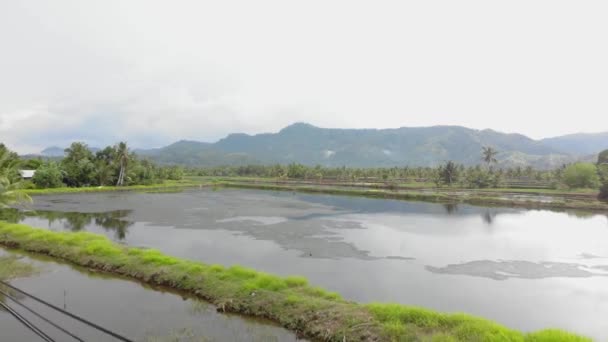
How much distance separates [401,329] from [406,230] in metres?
22.4

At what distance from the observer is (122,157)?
72.4 metres

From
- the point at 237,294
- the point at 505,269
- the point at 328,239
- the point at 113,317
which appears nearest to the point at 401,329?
the point at 237,294

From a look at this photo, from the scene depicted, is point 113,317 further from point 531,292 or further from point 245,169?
point 245,169

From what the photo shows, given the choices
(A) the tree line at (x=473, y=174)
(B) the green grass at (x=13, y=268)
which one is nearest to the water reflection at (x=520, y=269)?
(B) the green grass at (x=13, y=268)

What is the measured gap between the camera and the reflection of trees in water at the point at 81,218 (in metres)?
28.5

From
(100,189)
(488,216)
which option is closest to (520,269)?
(488,216)

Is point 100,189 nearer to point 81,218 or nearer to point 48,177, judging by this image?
point 48,177

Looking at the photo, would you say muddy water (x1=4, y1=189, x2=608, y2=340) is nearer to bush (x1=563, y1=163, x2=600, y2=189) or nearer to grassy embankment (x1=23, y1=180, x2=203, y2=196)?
grassy embankment (x1=23, y1=180, x2=203, y2=196)

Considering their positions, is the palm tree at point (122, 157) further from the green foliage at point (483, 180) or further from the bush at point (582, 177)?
the bush at point (582, 177)

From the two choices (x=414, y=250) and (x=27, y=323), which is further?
(x=414, y=250)

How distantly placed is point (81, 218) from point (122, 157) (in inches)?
1716

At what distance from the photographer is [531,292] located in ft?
53.1

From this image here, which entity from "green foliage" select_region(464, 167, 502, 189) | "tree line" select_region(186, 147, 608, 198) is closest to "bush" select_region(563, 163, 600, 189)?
"tree line" select_region(186, 147, 608, 198)

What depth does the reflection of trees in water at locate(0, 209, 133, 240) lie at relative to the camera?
28462 millimetres
